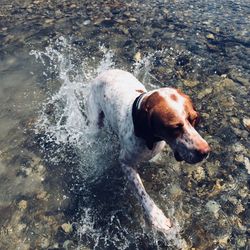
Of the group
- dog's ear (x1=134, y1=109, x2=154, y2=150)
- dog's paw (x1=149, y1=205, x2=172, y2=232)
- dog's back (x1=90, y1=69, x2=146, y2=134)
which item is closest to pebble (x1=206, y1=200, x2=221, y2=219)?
dog's paw (x1=149, y1=205, x2=172, y2=232)

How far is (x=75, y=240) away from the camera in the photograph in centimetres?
536

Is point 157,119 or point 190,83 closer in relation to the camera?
point 157,119

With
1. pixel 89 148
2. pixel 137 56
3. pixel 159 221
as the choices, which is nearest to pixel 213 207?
pixel 159 221

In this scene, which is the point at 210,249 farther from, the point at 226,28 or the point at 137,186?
the point at 226,28

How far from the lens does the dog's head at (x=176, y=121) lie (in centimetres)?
420

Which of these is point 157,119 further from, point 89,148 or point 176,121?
point 89,148

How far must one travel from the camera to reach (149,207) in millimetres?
5180

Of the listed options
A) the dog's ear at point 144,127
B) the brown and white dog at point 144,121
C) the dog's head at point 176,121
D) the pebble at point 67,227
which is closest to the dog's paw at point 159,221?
the brown and white dog at point 144,121

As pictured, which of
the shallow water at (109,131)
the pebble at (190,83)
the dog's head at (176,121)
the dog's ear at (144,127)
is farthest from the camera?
the pebble at (190,83)

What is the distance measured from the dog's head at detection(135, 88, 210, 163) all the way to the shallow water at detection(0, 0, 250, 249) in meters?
1.49

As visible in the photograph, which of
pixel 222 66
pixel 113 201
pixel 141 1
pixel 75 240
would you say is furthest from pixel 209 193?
pixel 141 1

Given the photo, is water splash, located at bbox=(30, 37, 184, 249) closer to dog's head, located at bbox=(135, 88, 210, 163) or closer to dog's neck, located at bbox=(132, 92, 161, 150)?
dog's neck, located at bbox=(132, 92, 161, 150)

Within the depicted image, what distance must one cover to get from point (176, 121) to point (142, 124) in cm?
51

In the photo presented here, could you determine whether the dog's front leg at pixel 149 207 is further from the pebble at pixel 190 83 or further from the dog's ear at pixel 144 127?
the pebble at pixel 190 83
